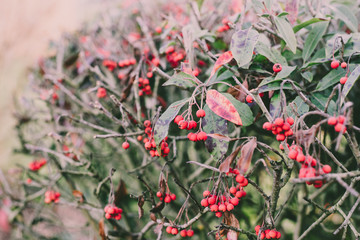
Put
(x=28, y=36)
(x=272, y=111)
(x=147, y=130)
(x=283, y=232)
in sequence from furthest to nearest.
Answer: (x=28, y=36)
(x=283, y=232)
(x=147, y=130)
(x=272, y=111)

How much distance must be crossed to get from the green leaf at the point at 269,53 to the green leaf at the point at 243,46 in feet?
0.27

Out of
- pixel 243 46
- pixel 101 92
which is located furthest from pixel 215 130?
pixel 101 92

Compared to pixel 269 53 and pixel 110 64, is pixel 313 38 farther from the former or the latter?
pixel 110 64

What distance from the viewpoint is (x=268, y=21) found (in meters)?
1.48

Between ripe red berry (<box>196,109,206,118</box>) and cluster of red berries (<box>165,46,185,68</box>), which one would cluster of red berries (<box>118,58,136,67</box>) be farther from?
ripe red berry (<box>196,109,206,118</box>)

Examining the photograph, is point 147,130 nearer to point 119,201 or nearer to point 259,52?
point 259,52

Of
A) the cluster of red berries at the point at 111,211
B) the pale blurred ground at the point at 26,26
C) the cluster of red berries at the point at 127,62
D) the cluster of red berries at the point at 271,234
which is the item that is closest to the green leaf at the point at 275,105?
the cluster of red berries at the point at 271,234

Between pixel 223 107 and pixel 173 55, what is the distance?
2.66 feet

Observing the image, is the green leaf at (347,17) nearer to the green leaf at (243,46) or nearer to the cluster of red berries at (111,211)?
the green leaf at (243,46)

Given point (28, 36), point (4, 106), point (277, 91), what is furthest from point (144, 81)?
point (28, 36)

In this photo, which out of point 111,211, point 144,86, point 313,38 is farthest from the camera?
point 144,86

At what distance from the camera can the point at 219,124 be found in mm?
1253

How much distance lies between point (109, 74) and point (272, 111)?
5.16 feet

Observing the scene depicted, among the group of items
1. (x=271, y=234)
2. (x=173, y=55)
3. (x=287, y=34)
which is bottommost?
(x=271, y=234)
